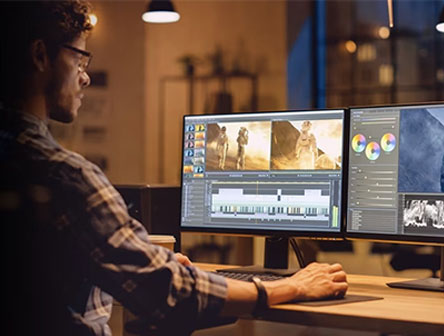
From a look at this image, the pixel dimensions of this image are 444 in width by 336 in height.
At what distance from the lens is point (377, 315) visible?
5.57 ft

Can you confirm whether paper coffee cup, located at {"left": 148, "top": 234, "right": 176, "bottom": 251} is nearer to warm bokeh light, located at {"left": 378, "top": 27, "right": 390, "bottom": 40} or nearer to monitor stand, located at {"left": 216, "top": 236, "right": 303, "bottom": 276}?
monitor stand, located at {"left": 216, "top": 236, "right": 303, "bottom": 276}

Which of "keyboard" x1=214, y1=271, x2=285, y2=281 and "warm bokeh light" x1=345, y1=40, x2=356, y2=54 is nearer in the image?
"keyboard" x1=214, y1=271, x2=285, y2=281

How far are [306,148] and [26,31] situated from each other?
1119 millimetres

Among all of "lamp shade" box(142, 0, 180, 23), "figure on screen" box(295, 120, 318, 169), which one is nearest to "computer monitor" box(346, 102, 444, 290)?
"figure on screen" box(295, 120, 318, 169)

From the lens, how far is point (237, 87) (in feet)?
24.6

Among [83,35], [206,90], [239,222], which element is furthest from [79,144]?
[83,35]

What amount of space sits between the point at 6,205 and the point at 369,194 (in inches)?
48.6

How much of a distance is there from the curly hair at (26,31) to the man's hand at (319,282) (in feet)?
2.66

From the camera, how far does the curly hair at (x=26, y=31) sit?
56.9 inches

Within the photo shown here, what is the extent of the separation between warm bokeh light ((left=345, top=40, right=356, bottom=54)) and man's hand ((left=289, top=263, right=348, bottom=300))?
6527mm

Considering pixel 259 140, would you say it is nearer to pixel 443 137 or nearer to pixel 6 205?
pixel 443 137

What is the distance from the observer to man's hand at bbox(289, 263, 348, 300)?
6.04 feet

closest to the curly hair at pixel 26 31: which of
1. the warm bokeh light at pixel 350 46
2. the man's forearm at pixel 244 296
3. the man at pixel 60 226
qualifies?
the man at pixel 60 226

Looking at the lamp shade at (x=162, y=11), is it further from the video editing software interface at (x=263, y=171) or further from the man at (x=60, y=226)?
the man at (x=60, y=226)
